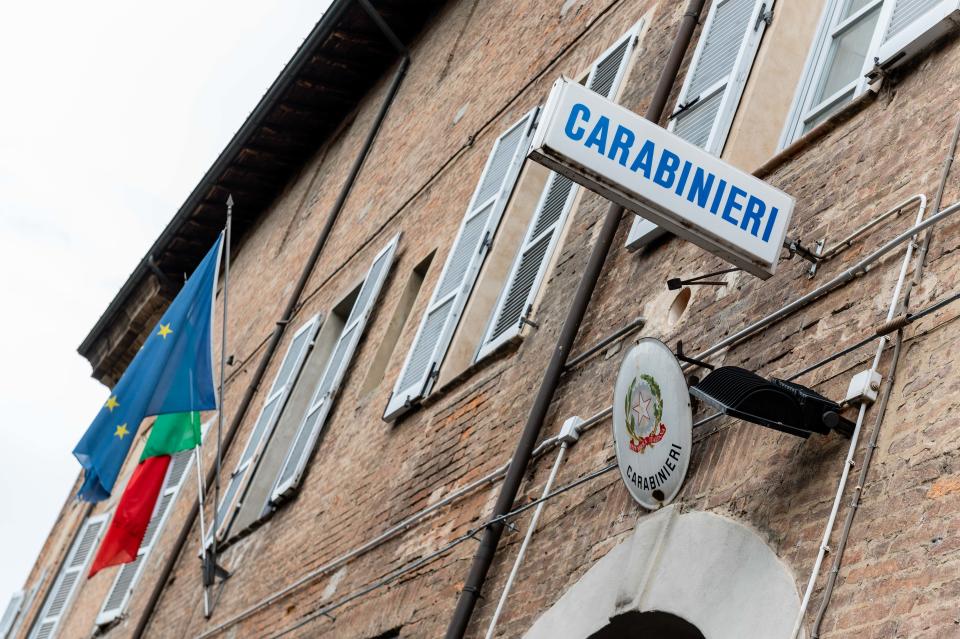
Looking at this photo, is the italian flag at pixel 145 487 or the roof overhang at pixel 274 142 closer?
the italian flag at pixel 145 487

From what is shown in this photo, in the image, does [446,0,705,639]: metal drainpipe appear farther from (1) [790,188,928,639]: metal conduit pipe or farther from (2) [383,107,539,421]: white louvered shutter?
(1) [790,188,928,639]: metal conduit pipe

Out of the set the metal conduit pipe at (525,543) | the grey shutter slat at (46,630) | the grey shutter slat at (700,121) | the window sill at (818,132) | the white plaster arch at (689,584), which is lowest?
the white plaster arch at (689,584)

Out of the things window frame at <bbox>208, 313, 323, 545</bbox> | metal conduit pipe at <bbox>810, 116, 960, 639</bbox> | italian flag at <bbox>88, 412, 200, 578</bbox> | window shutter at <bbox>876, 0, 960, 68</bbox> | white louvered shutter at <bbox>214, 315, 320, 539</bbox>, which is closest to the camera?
metal conduit pipe at <bbox>810, 116, 960, 639</bbox>

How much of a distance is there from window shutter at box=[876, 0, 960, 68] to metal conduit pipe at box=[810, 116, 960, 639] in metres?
0.40

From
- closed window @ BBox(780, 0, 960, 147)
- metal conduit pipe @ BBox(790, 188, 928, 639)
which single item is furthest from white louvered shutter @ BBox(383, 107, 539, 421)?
metal conduit pipe @ BBox(790, 188, 928, 639)

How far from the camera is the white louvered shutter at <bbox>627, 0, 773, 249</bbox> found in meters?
5.69

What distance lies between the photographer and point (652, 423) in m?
4.75

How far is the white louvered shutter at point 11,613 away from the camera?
671 inches

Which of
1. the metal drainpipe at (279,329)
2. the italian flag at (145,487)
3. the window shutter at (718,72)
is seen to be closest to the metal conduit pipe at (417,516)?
the window shutter at (718,72)

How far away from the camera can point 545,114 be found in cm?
429

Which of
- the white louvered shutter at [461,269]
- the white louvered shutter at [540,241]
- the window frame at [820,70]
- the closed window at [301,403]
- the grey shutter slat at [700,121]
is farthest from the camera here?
the closed window at [301,403]

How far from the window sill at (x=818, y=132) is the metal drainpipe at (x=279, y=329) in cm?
668

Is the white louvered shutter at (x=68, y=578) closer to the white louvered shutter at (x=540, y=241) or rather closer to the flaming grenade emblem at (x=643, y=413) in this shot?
the white louvered shutter at (x=540, y=241)

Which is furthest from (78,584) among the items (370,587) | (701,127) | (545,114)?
(545,114)
